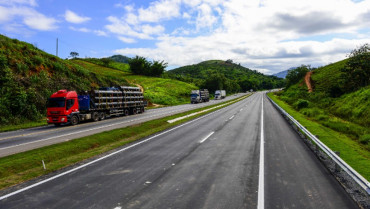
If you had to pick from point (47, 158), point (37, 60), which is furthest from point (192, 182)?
point (37, 60)

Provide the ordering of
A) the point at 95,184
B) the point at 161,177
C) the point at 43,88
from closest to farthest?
the point at 95,184
the point at 161,177
the point at 43,88

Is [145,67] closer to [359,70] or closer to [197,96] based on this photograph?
[197,96]

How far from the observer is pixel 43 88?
30250 mm

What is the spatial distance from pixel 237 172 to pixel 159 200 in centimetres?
330

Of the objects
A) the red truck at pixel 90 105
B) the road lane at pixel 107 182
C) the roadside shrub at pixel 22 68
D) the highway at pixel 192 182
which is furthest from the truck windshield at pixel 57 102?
the road lane at pixel 107 182

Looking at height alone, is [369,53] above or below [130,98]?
above

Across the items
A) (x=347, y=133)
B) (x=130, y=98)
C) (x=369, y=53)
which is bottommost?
(x=347, y=133)

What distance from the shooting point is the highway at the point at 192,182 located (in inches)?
237

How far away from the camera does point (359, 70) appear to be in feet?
140

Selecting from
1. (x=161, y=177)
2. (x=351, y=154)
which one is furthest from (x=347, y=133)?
(x=161, y=177)

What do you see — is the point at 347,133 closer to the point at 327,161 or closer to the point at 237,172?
the point at 327,161

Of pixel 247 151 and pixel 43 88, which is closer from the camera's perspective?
pixel 247 151

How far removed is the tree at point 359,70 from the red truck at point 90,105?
3732 cm

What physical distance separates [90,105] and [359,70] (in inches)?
1755
